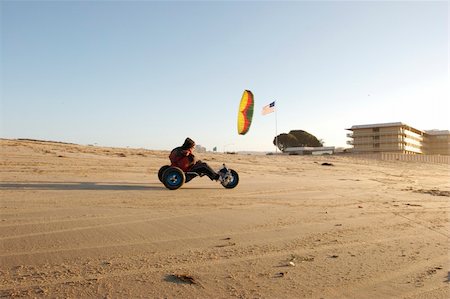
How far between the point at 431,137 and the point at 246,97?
2995 inches

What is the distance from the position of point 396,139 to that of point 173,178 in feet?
214

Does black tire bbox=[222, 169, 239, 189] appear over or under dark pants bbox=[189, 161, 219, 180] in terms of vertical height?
under

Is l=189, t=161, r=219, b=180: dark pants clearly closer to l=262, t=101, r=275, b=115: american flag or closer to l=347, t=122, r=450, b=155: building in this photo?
l=262, t=101, r=275, b=115: american flag

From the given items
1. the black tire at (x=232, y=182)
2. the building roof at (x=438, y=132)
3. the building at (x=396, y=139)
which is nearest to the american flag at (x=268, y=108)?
the black tire at (x=232, y=182)

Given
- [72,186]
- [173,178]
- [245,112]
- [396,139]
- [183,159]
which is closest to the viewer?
[72,186]

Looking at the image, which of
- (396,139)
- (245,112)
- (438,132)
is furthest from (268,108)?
(438,132)

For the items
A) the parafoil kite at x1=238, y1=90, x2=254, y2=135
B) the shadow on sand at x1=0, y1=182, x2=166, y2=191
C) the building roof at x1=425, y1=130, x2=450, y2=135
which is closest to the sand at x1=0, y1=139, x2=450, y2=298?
the shadow on sand at x1=0, y1=182, x2=166, y2=191

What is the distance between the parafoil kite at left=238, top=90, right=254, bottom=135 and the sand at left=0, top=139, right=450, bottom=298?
833 centimetres

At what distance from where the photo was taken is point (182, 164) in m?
9.06

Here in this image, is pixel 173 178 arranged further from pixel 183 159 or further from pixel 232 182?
pixel 232 182

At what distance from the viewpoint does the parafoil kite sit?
1560 cm

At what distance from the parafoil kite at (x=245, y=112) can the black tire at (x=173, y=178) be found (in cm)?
734

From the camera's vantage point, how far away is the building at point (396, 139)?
66688mm

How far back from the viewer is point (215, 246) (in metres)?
4.06
